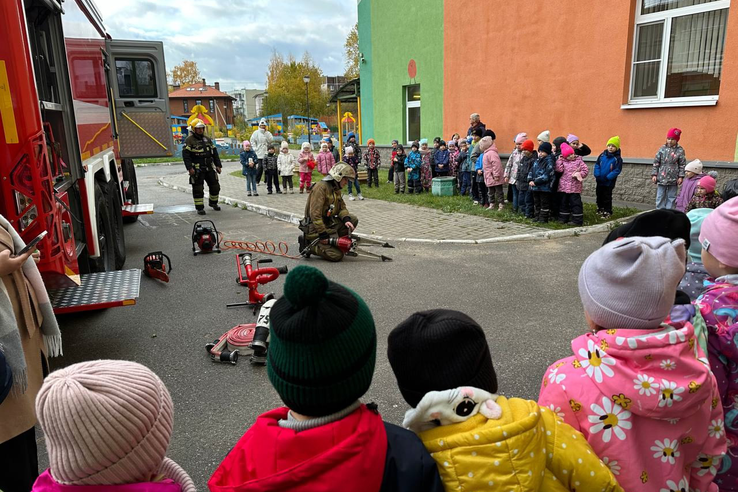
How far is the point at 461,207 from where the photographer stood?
1184 centimetres

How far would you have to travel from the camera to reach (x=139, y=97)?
367 inches

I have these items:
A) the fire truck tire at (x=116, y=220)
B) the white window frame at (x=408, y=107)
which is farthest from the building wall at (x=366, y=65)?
the fire truck tire at (x=116, y=220)

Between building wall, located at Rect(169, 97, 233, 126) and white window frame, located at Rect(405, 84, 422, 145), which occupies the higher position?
building wall, located at Rect(169, 97, 233, 126)

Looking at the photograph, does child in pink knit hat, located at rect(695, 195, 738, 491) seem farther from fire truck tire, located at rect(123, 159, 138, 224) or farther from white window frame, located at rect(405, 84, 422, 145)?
white window frame, located at rect(405, 84, 422, 145)

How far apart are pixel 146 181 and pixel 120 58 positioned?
13.7 metres

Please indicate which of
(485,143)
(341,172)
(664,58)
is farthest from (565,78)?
(341,172)

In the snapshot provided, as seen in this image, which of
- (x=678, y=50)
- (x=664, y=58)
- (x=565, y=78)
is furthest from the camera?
(x=565, y=78)

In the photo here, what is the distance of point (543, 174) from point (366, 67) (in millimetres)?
13673

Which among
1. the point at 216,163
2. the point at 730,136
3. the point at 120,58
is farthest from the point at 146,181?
the point at 730,136

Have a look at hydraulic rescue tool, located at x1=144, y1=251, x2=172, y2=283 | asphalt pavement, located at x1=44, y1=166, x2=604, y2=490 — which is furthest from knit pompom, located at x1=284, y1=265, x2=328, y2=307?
hydraulic rescue tool, located at x1=144, y1=251, x2=172, y2=283

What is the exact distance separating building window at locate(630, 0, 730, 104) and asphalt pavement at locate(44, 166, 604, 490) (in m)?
4.36

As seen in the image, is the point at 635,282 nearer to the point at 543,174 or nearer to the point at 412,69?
the point at 543,174

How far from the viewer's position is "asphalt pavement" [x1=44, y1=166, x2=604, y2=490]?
3699mm

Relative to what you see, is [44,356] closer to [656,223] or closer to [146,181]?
[656,223]
